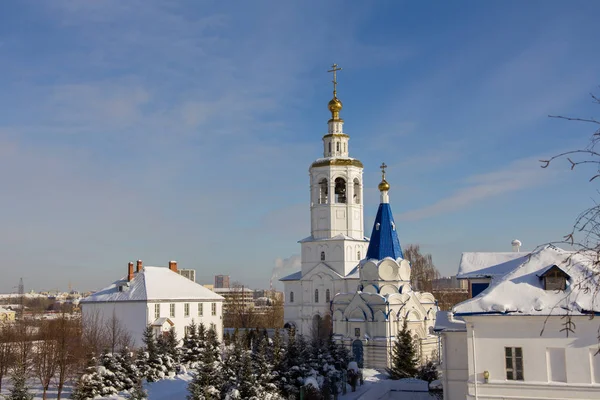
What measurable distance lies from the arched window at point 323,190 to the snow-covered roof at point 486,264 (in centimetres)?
2683

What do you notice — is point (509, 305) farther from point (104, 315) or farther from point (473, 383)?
point (104, 315)

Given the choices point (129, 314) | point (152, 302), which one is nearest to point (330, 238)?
point (152, 302)

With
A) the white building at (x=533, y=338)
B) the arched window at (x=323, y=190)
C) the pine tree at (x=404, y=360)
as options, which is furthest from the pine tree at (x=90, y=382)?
the arched window at (x=323, y=190)

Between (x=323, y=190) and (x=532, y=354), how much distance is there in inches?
1431

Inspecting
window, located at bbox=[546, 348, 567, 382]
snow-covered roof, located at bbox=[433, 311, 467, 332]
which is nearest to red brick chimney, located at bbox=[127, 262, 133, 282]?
snow-covered roof, located at bbox=[433, 311, 467, 332]

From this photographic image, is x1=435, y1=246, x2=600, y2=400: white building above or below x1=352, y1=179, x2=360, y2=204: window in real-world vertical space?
below

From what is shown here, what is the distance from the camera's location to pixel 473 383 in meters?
17.5

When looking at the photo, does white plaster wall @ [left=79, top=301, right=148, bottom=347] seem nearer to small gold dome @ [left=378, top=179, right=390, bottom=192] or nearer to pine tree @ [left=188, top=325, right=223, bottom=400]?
small gold dome @ [left=378, top=179, right=390, bottom=192]

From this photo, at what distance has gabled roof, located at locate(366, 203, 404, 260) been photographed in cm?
4316

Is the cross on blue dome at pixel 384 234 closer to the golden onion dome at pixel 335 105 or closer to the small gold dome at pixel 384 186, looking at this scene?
the small gold dome at pixel 384 186

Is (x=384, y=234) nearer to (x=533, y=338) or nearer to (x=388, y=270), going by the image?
(x=388, y=270)

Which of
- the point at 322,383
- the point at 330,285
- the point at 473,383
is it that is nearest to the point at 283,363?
the point at 322,383

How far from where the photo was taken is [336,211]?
5184cm

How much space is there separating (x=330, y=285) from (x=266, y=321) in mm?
33096
